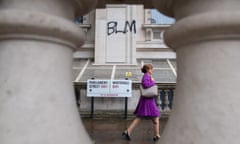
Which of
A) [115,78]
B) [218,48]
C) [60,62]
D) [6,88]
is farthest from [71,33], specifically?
[115,78]

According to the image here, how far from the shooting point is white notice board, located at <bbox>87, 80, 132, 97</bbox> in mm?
9445

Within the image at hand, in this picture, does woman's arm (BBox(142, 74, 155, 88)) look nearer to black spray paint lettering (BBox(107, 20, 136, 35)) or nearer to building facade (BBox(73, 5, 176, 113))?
building facade (BBox(73, 5, 176, 113))

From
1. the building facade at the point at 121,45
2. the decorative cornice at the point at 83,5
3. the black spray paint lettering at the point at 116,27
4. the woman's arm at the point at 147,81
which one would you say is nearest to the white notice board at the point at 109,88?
the building facade at the point at 121,45

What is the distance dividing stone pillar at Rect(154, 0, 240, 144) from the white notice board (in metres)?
8.36

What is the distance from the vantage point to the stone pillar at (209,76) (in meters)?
0.96

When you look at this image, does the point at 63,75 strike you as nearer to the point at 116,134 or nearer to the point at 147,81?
the point at 147,81

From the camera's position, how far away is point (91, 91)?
9484 mm

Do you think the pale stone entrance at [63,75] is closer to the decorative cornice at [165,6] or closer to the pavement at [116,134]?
the decorative cornice at [165,6]

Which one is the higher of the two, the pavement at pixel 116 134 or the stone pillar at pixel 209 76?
the stone pillar at pixel 209 76

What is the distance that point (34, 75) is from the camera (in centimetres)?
102

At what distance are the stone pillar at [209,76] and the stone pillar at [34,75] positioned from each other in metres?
0.34

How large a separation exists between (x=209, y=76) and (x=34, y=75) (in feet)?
1.66

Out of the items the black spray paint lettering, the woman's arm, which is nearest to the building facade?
the black spray paint lettering

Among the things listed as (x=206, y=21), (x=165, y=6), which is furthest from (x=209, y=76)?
(x=165, y=6)
